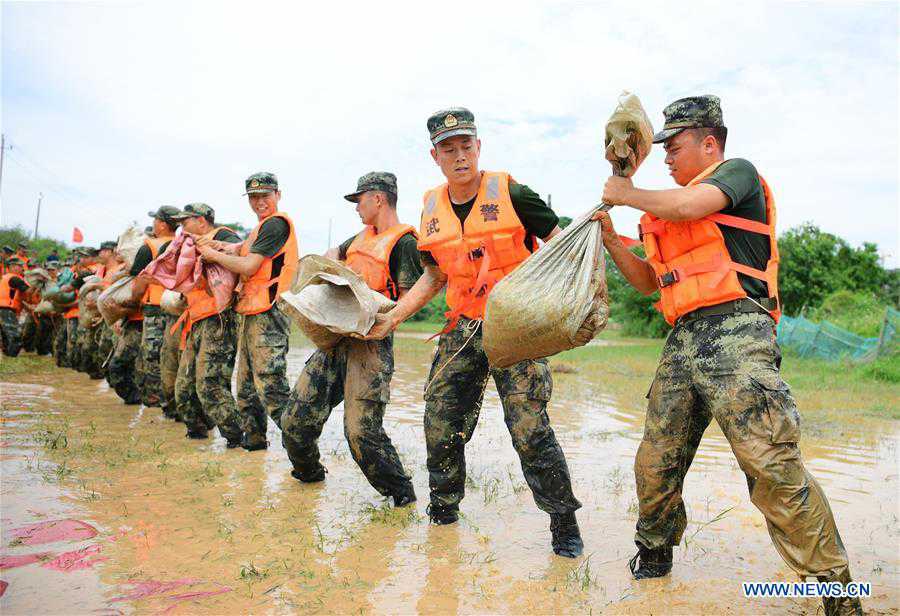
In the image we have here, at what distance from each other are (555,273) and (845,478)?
12.9 ft

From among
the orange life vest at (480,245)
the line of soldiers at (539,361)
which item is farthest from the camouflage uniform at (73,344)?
the orange life vest at (480,245)

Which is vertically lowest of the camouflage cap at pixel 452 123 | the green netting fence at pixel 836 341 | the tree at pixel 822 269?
the green netting fence at pixel 836 341

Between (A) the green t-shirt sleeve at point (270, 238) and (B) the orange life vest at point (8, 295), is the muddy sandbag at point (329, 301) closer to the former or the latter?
(A) the green t-shirt sleeve at point (270, 238)

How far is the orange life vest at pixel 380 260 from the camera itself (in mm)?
4695

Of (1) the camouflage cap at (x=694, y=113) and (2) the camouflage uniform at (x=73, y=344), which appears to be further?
(2) the camouflage uniform at (x=73, y=344)

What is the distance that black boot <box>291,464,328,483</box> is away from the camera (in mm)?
4941

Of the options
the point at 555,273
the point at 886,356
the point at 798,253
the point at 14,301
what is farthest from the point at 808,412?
the point at 798,253

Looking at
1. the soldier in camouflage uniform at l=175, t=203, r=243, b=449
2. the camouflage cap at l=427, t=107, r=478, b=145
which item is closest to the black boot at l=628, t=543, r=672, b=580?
the camouflage cap at l=427, t=107, r=478, b=145

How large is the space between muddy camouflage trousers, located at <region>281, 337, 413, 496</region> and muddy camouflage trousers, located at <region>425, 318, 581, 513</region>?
0.50 m

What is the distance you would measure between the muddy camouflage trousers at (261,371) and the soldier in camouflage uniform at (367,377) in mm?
938

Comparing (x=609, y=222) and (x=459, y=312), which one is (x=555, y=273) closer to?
(x=609, y=222)

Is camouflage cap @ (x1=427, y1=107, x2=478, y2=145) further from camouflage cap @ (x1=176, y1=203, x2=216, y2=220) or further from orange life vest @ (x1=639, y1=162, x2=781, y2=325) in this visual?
camouflage cap @ (x1=176, y1=203, x2=216, y2=220)

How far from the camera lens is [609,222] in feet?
11.0

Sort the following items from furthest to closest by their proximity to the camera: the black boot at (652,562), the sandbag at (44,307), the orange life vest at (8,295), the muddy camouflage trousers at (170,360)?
the sandbag at (44,307)
the orange life vest at (8,295)
the muddy camouflage trousers at (170,360)
the black boot at (652,562)
